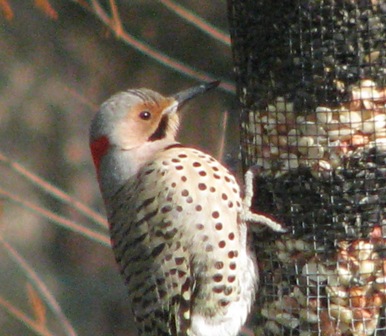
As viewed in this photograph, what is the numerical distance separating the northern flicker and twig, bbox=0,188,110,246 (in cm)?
199

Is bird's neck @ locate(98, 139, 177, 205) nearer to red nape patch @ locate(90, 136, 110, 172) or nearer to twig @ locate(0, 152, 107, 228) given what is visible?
red nape patch @ locate(90, 136, 110, 172)

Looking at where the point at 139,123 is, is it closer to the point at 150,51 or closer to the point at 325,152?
the point at 325,152

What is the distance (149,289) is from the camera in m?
3.68

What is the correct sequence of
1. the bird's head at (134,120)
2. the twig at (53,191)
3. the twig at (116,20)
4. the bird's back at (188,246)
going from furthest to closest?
the twig at (53,191) < the twig at (116,20) < the bird's head at (134,120) < the bird's back at (188,246)

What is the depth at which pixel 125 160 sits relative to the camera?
3762 mm

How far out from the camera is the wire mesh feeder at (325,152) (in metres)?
3.38

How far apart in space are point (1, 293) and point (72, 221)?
25.2 inches

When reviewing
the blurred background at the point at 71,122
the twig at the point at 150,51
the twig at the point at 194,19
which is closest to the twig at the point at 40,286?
the blurred background at the point at 71,122

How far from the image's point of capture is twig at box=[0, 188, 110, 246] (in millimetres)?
5781

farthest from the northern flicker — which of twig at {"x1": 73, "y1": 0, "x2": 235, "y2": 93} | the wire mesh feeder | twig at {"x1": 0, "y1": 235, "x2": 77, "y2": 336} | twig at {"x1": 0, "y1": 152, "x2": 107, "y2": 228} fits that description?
twig at {"x1": 0, "y1": 235, "x2": 77, "y2": 336}

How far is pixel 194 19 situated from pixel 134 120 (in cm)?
189

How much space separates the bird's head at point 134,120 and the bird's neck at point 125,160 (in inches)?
0.6

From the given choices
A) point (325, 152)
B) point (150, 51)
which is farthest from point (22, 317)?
point (325, 152)

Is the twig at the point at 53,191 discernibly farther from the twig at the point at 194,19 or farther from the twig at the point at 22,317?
the twig at the point at 194,19
